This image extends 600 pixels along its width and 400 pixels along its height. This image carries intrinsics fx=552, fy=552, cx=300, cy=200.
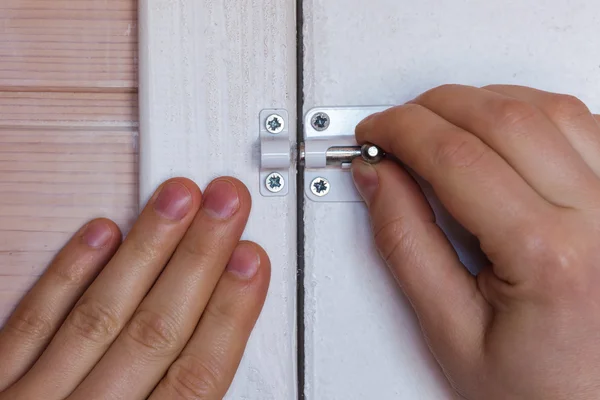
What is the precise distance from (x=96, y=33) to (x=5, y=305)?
27 cm

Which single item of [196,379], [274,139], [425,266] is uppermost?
[274,139]

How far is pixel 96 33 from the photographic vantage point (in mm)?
524

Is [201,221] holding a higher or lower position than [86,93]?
lower

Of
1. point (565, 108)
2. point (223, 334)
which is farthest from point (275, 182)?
point (565, 108)

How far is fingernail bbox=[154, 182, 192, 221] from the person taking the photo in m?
0.48

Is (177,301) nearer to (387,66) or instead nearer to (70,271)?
(70,271)

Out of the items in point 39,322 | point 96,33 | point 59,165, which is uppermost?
point 96,33

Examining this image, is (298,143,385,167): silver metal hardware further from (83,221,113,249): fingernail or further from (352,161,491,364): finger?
(83,221,113,249): fingernail

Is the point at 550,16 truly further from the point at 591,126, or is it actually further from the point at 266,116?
the point at 266,116

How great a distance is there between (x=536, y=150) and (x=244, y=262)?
25 centimetres

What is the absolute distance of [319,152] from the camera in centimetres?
49

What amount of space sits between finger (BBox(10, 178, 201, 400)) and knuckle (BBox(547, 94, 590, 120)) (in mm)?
304

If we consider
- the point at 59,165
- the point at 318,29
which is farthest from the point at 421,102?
the point at 59,165

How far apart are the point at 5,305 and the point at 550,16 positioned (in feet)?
1.89
